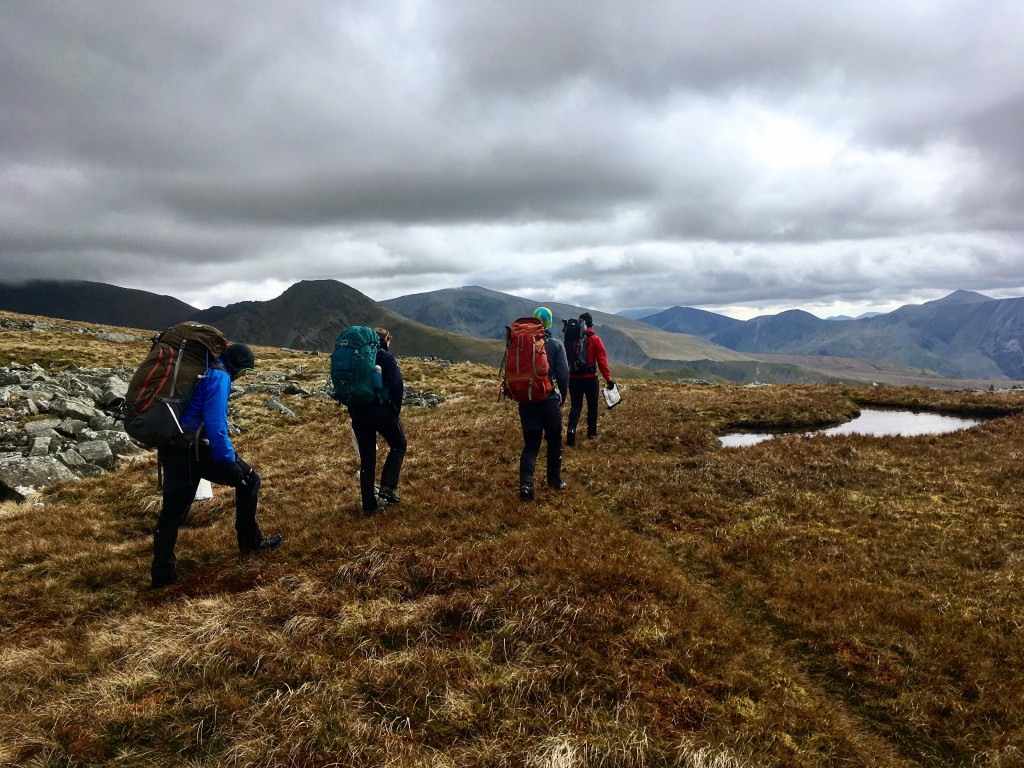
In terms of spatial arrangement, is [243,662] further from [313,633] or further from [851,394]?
[851,394]

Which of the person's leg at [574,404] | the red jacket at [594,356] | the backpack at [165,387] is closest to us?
the backpack at [165,387]

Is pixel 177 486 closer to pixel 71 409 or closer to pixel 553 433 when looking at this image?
pixel 553 433

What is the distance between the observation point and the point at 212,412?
8.91m

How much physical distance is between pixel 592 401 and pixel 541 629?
12.8 meters

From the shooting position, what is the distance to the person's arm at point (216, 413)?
8.88m

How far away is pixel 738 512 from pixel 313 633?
31.8 feet

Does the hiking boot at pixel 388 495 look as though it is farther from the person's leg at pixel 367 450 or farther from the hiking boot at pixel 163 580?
the hiking boot at pixel 163 580

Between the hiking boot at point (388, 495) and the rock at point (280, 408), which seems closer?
the hiking boot at point (388, 495)

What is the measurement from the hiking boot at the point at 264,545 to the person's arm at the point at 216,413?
6.95 feet

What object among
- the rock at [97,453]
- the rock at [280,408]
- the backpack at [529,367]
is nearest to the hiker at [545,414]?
the backpack at [529,367]

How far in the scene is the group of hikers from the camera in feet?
29.1

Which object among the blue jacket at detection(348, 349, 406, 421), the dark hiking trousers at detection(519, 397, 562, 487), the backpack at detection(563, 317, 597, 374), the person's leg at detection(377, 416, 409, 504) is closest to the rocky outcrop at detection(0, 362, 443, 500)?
the person's leg at detection(377, 416, 409, 504)

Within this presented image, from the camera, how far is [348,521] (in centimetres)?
1149

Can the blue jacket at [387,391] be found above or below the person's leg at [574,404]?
above
